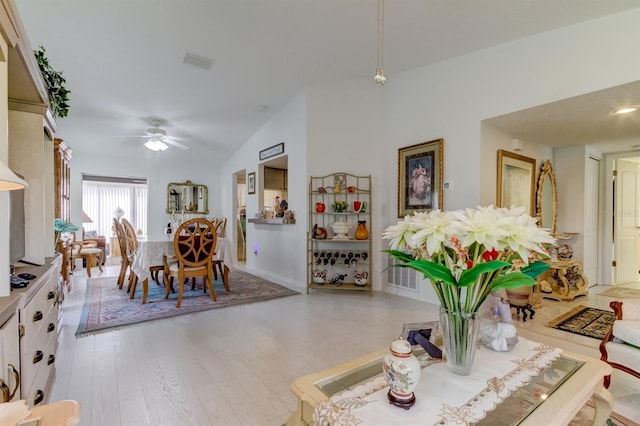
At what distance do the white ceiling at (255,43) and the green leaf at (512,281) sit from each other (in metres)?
2.54

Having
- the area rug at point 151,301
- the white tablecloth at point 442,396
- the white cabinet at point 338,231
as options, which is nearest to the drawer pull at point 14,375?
the white tablecloth at point 442,396

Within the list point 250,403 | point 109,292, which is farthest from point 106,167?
point 250,403

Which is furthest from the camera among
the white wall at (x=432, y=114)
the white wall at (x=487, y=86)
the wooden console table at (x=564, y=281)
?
the wooden console table at (x=564, y=281)

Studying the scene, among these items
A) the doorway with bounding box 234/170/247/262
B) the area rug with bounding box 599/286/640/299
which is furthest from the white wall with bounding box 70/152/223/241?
the area rug with bounding box 599/286/640/299

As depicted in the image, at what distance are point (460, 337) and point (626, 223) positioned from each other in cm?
597

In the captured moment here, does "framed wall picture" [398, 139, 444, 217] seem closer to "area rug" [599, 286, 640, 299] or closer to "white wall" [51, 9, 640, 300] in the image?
"white wall" [51, 9, 640, 300]

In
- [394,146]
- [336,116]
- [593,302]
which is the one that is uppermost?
[336,116]

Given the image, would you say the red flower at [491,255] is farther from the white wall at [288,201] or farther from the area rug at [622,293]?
the area rug at [622,293]

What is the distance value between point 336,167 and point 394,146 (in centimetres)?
88

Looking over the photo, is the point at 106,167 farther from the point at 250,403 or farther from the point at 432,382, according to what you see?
the point at 432,382

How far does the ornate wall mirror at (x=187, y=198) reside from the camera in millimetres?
7285

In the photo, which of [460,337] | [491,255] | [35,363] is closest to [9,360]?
[35,363]

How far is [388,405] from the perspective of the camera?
0.90m

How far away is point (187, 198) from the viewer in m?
7.47
